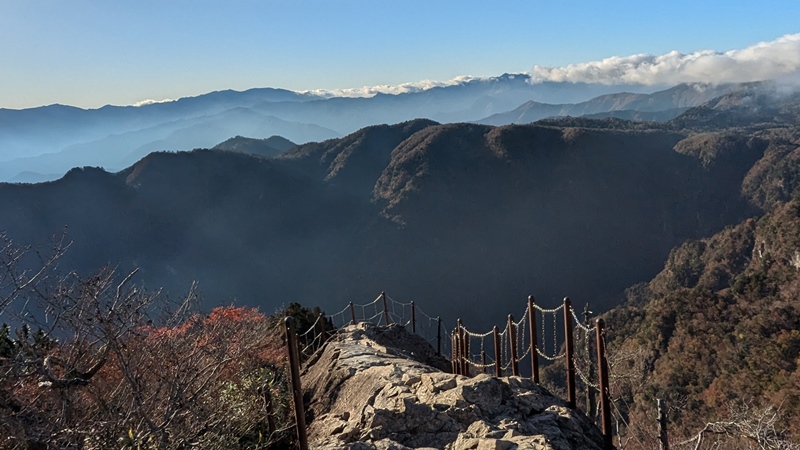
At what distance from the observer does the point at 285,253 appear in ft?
281

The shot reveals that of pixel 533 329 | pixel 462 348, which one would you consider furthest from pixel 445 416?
pixel 462 348

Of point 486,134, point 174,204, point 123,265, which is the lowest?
point 123,265

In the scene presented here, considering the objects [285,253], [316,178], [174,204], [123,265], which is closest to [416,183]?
[316,178]

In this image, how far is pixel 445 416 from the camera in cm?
747

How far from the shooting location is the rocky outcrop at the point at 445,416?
271 inches

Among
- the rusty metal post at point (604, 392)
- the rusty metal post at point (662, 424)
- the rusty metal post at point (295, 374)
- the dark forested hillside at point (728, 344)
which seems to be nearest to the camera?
the rusty metal post at point (295, 374)

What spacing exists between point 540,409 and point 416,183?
97.4 meters

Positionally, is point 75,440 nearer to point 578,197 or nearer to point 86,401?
point 86,401

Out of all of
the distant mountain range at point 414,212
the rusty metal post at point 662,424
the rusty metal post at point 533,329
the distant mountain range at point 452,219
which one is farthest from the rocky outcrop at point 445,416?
the distant mountain range at point 414,212

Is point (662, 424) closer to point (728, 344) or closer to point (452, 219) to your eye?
point (728, 344)

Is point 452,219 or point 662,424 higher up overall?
point 662,424

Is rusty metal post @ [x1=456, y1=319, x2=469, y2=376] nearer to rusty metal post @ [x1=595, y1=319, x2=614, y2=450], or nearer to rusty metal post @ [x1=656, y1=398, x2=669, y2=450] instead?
rusty metal post @ [x1=595, y1=319, x2=614, y2=450]

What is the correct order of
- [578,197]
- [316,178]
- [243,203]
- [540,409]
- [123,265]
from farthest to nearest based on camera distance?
[316,178] → [578,197] → [243,203] → [123,265] → [540,409]

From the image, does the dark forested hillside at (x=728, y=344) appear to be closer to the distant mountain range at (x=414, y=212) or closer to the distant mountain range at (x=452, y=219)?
the distant mountain range at (x=452, y=219)
